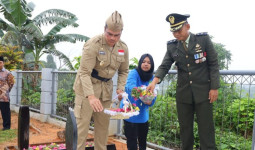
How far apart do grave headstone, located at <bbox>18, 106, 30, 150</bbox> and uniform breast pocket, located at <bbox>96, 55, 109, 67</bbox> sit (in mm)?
1514

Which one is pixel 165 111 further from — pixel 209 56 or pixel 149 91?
pixel 209 56

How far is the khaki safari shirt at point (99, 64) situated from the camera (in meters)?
2.72

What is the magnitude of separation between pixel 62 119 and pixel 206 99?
5.57 meters

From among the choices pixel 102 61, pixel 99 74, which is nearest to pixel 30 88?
pixel 99 74

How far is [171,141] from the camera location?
4602 millimetres

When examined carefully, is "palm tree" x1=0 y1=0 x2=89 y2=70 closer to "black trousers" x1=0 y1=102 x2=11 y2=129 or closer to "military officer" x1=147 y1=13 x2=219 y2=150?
"black trousers" x1=0 y1=102 x2=11 y2=129

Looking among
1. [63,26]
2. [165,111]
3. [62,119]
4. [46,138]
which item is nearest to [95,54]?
[165,111]

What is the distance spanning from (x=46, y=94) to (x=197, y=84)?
597cm

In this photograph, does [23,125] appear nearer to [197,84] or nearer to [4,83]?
[197,84]

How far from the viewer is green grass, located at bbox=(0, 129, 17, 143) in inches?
229

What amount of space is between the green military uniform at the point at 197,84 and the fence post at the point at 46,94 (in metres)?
5.64

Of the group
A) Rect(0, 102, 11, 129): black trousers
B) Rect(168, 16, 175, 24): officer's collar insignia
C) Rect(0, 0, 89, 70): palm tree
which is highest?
Rect(0, 0, 89, 70): palm tree

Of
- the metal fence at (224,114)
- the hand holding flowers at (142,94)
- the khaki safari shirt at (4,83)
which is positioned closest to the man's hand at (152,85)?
the hand holding flowers at (142,94)

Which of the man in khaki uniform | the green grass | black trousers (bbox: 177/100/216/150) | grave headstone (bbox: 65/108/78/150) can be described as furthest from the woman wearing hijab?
the green grass
